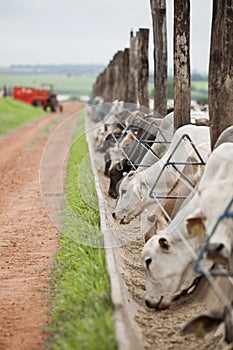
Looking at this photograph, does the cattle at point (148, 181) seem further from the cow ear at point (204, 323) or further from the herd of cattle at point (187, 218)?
the cow ear at point (204, 323)

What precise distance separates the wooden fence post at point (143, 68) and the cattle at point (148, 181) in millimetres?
6128

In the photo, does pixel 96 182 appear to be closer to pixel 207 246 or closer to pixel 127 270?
pixel 127 270

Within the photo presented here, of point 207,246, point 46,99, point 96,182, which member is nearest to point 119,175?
point 96,182

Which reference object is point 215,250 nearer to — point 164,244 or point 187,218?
point 187,218

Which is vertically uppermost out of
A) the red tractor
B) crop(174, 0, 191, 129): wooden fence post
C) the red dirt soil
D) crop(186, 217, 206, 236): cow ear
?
crop(174, 0, 191, 129): wooden fence post

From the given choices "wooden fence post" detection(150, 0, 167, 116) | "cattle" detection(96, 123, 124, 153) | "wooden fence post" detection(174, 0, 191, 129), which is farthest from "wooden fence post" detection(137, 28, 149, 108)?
"wooden fence post" detection(174, 0, 191, 129)

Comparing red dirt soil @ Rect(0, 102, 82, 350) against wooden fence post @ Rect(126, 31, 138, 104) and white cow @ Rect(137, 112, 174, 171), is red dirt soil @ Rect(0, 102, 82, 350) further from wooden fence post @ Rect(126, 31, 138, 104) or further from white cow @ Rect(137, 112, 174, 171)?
wooden fence post @ Rect(126, 31, 138, 104)

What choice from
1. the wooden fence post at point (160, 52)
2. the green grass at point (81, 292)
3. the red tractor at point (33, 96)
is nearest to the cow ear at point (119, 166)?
the wooden fence post at point (160, 52)

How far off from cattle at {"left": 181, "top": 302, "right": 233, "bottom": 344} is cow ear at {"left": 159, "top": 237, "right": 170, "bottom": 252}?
1114 millimetres

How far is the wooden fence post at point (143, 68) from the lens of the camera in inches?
568

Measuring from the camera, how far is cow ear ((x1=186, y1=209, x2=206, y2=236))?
559 centimetres

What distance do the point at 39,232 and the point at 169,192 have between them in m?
2.95

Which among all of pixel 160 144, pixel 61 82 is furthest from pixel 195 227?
pixel 61 82

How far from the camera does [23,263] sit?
8305 mm
